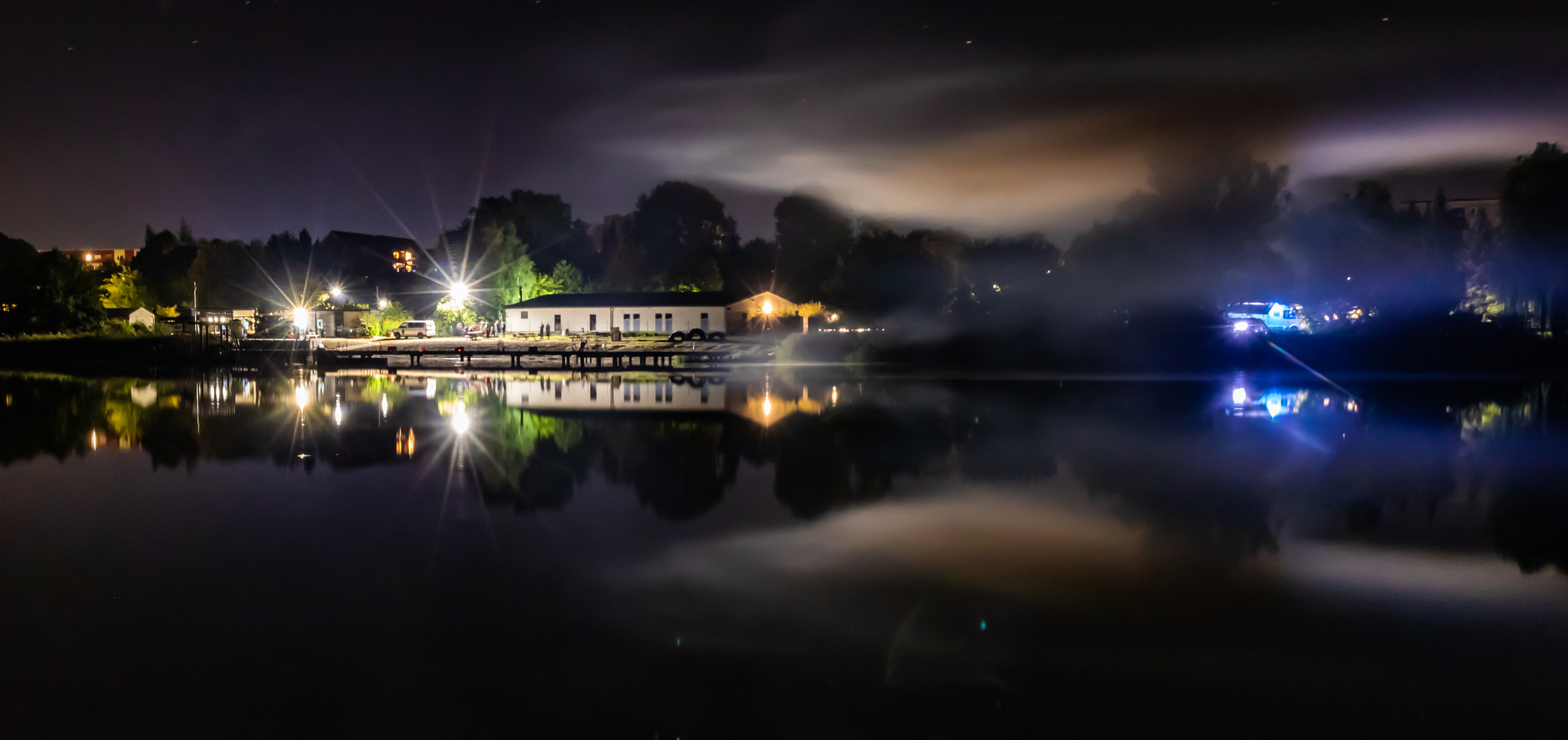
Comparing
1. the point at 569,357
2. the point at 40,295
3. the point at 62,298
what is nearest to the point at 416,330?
the point at 62,298

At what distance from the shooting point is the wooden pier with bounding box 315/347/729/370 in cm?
5206

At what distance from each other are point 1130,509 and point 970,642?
6689 millimetres

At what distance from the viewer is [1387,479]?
16938mm

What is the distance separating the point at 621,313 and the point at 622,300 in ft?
6.04

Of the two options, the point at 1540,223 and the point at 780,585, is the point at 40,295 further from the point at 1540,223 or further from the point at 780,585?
the point at 1540,223

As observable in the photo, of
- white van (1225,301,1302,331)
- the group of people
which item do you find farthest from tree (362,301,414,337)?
white van (1225,301,1302,331)

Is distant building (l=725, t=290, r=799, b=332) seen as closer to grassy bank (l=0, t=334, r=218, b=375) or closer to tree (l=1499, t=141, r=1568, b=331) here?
grassy bank (l=0, t=334, r=218, b=375)

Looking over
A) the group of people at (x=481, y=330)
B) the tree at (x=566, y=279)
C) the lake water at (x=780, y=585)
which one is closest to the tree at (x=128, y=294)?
the group of people at (x=481, y=330)

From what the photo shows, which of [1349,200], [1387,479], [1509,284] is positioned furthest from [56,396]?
[1349,200]

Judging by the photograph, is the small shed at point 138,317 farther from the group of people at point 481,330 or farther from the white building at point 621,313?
the white building at point 621,313

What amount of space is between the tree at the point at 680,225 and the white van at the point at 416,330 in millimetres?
33121

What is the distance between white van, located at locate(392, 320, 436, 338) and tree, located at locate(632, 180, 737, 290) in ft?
109

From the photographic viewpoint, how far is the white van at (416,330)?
80.6m

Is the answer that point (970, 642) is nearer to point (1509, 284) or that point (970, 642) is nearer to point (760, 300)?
point (1509, 284)
